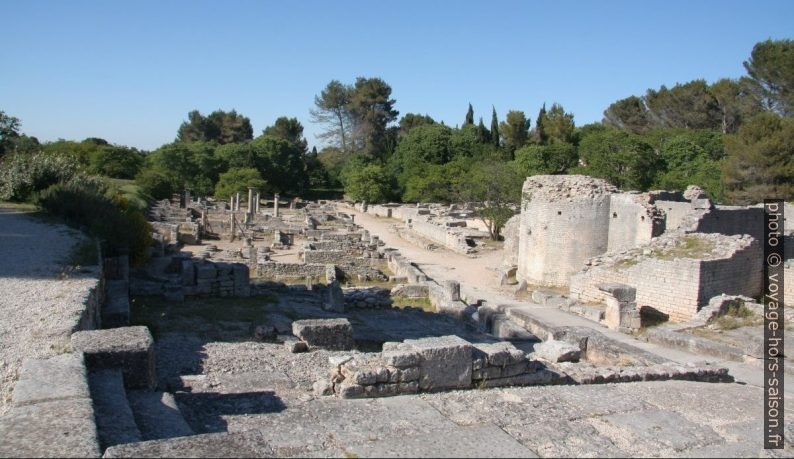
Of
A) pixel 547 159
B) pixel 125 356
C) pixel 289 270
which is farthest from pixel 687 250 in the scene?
pixel 547 159

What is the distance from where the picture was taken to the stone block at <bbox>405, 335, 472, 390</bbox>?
19.9ft

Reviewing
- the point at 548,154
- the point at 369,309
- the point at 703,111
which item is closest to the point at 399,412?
the point at 369,309

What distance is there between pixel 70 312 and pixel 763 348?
405 inches

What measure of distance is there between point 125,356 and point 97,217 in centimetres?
1285

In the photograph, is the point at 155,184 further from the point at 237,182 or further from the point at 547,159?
the point at 547,159

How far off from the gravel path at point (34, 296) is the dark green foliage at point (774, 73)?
153 feet

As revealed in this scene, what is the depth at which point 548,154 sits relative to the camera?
5519 cm

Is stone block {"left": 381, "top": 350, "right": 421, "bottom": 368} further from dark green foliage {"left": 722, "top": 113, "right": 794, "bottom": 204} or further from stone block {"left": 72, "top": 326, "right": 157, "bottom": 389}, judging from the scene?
dark green foliage {"left": 722, "top": 113, "right": 794, "bottom": 204}

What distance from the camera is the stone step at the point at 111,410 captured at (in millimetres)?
4309

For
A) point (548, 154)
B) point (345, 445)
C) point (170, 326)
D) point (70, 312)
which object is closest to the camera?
point (345, 445)

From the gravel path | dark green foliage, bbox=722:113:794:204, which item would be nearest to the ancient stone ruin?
the gravel path

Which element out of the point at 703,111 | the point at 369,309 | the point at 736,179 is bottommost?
the point at 369,309

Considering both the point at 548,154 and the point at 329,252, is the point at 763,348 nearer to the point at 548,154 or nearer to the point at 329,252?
the point at 329,252

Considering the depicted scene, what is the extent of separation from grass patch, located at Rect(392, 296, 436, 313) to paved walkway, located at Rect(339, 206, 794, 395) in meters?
1.38
